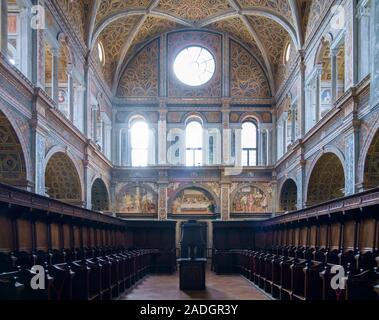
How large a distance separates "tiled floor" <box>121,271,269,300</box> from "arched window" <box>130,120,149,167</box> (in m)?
13.8

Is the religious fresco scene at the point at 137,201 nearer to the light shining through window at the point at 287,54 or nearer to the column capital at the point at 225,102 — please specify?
the column capital at the point at 225,102

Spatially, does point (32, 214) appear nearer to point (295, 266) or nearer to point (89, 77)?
point (295, 266)

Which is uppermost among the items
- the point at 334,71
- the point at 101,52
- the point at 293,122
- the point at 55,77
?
the point at 101,52

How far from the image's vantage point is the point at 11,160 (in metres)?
15.9

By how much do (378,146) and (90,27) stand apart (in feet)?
47.9

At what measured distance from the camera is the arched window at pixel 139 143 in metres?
32.0

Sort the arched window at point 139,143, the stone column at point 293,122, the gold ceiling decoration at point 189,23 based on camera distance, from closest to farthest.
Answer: the gold ceiling decoration at point 189,23, the stone column at point 293,122, the arched window at point 139,143

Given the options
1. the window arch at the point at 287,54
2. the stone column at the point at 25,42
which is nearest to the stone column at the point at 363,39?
the stone column at the point at 25,42

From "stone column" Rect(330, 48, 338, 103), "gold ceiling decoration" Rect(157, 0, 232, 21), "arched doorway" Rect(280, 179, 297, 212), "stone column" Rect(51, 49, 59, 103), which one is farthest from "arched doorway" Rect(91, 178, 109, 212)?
"stone column" Rect(330, 48, 338, 103)

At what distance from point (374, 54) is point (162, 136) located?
18.2 metres

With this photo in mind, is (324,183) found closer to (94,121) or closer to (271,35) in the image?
(271,35)

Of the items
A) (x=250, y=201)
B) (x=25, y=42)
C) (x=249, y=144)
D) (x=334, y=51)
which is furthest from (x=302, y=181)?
(x=25, y=42)

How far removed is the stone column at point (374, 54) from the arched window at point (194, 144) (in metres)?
17.3

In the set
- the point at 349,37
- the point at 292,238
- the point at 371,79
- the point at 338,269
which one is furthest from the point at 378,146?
the point at 338,269
